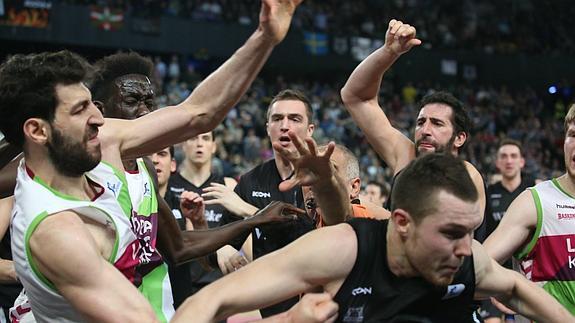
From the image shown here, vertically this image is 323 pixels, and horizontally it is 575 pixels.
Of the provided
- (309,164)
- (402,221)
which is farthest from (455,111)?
(402,221)

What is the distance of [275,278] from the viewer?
3.50 meters

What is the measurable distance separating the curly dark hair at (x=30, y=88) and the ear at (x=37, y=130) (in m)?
0.02

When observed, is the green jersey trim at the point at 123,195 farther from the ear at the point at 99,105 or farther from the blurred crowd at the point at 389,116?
the blurred crowd at the point at 389,116

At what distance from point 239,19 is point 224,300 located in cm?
2504

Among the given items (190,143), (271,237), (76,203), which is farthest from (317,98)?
(76,203)

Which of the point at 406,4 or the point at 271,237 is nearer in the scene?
the point at 271,237

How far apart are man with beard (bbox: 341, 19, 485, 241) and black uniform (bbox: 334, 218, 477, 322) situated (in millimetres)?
2047

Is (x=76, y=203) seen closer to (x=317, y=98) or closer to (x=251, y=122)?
(x=251, y=122)

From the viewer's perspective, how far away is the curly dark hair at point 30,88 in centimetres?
380

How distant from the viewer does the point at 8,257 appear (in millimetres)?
5898

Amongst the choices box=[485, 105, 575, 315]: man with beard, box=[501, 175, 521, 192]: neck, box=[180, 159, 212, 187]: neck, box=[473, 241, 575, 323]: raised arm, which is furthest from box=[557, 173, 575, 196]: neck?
box=[501, 175, 521, 192]: neck

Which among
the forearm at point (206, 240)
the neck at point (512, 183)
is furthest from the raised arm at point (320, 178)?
the neck at point (512, 183)

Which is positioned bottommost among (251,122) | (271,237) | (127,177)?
(251,122)

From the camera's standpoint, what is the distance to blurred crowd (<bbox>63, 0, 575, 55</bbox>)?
30141mm
